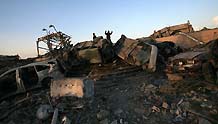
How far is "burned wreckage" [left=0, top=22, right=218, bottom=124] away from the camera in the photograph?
758cm

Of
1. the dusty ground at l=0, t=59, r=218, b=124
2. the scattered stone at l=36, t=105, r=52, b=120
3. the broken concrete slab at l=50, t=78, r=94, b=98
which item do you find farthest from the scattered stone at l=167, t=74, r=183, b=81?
the scattered stone at l=36, t=105, r=52, b=120

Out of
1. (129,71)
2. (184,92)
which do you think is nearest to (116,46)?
(129,71)

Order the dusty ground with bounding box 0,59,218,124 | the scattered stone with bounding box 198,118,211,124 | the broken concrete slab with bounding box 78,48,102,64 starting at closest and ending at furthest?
1. the scattered stone with bounding box 198,118,211,124
2. the dusty ground with bounding box 0,59,218,124
3. the broken concrete slab with bounding box 78,48,102,64

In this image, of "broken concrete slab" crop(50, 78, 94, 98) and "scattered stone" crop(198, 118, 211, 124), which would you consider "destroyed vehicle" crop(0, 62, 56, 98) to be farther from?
"scattered stone" crop(198, 118, 211, 124)

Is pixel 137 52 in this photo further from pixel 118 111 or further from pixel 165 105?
pixel 118 111

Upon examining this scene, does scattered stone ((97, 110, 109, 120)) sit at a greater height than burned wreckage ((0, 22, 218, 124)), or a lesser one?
lesser

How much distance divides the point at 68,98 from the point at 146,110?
248 cm

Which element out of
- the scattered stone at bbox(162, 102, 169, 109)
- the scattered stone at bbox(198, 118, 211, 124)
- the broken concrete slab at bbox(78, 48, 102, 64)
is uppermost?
the broken concrete slab at bbox(78, 48, 102, 64)

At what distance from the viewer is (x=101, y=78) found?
35.8 ft

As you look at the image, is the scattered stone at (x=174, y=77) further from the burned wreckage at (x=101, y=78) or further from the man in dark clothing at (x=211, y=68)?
the man in dark clothing at (x=211, y=68)

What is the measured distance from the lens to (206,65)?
29.9 ft

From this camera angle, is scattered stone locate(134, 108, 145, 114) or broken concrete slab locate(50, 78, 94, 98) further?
broken concrete slab locate(50, 78, 94, 98)

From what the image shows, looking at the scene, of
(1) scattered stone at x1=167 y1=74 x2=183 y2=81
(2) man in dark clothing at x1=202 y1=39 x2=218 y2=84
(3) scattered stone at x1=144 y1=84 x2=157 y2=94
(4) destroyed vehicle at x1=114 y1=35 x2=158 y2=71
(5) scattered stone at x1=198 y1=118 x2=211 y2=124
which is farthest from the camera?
(4) destroyed vehicle at x1=114 y1=35 x2=158 y2=71

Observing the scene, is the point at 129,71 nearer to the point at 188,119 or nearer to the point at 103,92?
the point at 103,92
